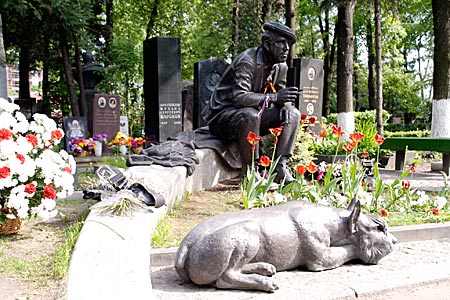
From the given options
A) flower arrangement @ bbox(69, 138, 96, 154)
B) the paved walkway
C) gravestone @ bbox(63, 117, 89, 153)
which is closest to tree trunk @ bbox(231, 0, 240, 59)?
gravestone @ bbox(63, 117, 89, 153)

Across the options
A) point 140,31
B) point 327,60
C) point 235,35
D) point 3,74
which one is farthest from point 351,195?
point 140,31

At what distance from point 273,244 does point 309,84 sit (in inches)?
386

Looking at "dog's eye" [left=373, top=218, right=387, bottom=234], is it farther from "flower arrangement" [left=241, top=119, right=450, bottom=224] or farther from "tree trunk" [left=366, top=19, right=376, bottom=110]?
"tree trunk" [left=366, top=19, right=376, bottom=110]

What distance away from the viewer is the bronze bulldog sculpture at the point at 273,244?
307 centimetres

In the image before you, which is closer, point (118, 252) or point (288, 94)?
point (118, 252)

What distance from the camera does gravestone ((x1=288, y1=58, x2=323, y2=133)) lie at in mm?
12570

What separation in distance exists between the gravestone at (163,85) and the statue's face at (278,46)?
570cm

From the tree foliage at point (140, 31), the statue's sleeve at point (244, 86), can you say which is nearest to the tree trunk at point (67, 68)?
the tree foliage at point (140, 31)

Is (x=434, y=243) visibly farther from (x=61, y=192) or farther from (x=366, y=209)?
(x=61, y=192)

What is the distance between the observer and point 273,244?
3.31m

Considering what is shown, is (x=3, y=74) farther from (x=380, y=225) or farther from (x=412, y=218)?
(x=380, y=225)

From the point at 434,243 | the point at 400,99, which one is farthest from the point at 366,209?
the point at 400,99

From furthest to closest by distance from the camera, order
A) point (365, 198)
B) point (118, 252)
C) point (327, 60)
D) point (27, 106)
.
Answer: point (327, 60) < point (27, 106) < point (365, 198) < point (118, 252)

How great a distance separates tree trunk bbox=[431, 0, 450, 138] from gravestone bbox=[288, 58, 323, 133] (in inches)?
112
